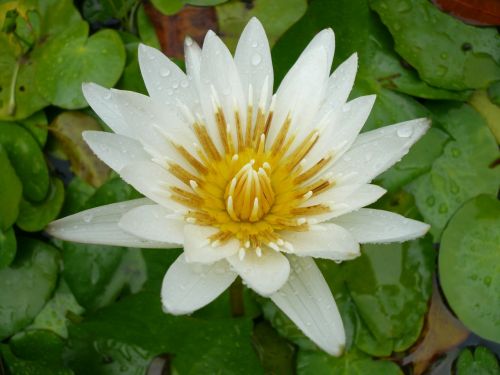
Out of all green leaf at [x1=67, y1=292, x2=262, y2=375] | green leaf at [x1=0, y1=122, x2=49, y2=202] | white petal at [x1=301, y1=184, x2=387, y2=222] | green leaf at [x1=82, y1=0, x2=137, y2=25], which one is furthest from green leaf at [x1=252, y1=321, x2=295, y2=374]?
green leaf at [x1=82, y1=0, x2=137, y2=25]

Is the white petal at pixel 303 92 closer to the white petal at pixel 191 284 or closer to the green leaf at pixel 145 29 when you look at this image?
the white petal at pixel 191 284

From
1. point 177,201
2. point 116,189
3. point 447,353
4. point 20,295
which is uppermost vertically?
point 177,201

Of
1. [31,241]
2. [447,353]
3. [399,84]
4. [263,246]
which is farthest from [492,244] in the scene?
[31,241]

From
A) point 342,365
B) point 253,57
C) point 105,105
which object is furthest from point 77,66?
point 342,365

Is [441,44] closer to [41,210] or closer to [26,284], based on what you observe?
[41,210]

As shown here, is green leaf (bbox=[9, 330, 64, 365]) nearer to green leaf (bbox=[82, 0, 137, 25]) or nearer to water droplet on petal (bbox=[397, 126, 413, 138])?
green leaf (bbox=[82, 0, 137, 25])

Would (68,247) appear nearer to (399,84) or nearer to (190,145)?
(190,145)

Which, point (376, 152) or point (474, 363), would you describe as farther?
point (474, 363)
